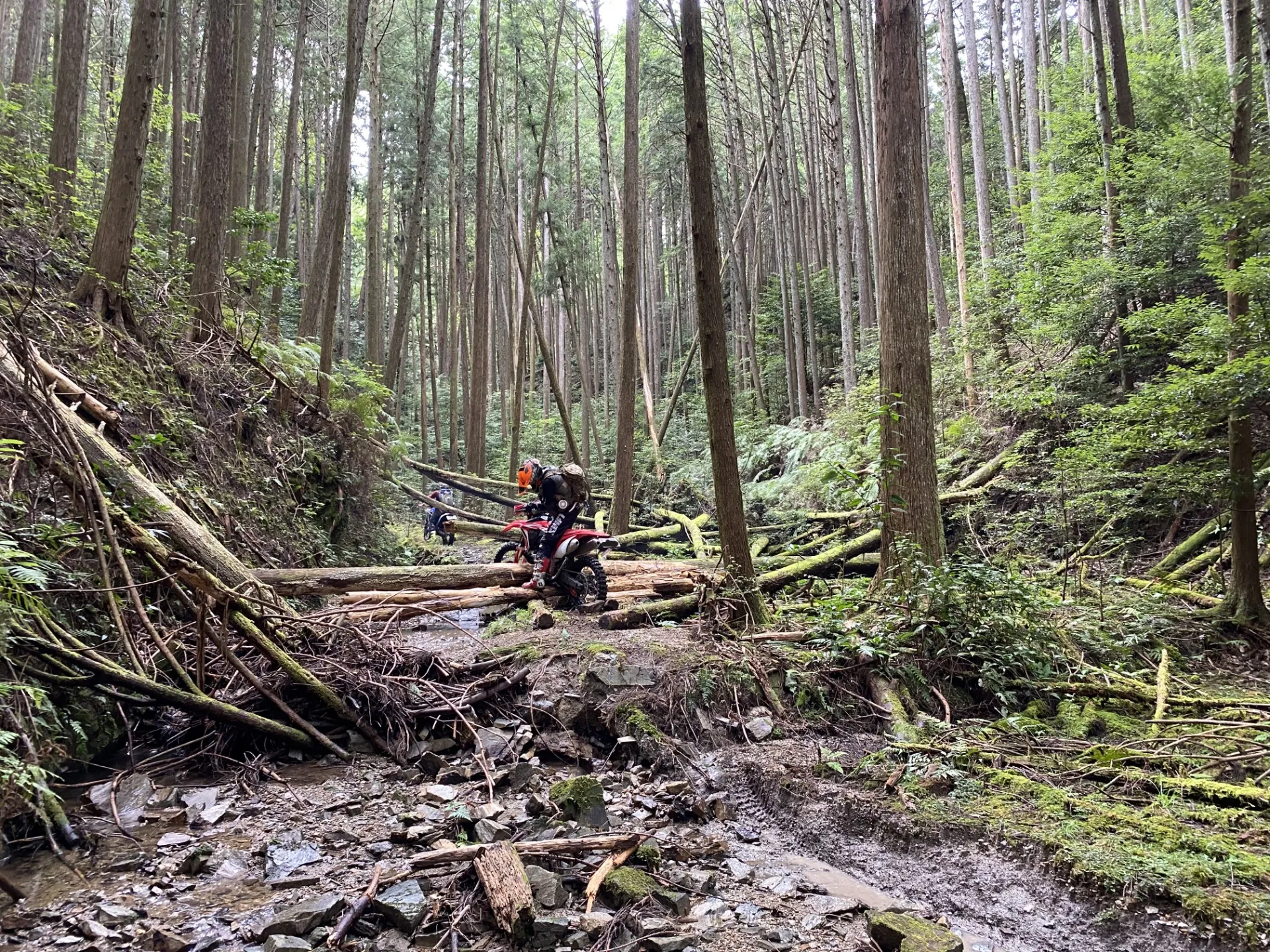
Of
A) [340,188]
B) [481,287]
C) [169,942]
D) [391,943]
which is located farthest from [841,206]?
[169,942]

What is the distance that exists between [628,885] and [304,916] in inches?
52.4

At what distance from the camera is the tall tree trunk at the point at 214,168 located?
27.8ft

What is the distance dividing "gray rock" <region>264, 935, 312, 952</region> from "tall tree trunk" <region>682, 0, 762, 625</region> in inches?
181

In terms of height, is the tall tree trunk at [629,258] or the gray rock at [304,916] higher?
the tall tree trunk at [629,258]

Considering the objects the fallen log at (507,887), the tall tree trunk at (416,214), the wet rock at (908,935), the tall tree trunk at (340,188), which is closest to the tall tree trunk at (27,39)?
the tall tree trunk at (340,188)

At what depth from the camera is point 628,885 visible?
3.04 m

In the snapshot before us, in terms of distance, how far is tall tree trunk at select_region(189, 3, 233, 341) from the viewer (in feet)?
27.8

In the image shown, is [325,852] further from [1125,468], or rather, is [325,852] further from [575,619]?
[1125,468]

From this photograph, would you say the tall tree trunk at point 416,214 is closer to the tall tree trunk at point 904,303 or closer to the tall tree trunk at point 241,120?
the tall tree trunk at point 241,120

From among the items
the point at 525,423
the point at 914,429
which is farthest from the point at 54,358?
the point at 525,423

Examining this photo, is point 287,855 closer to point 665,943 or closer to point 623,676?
point 665,943

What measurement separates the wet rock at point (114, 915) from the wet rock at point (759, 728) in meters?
3.63

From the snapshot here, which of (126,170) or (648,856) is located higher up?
(126,170)

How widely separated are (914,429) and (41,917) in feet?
21.5
